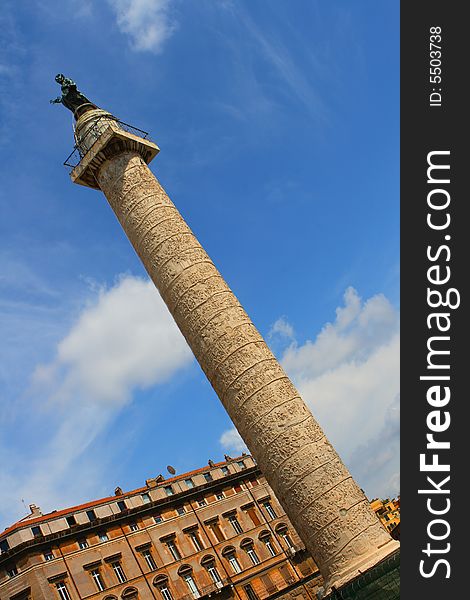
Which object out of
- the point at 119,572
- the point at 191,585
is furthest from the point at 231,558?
the point at 119,572

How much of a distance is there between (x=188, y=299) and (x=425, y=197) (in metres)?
5.60

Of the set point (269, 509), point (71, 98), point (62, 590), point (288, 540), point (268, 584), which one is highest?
point (71, 98)

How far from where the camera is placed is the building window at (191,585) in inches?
1063

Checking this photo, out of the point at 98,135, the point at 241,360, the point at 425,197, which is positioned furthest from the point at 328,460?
the point at 98,135

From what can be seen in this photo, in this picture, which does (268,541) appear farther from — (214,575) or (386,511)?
(386,511)

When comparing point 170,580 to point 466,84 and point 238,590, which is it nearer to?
point 238,590

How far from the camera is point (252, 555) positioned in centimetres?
2977

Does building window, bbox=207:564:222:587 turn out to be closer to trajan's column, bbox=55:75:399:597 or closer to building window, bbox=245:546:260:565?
building window, bbox=245:546:260:565

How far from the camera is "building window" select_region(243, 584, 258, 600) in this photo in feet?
92.1

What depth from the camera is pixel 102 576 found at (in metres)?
25.8

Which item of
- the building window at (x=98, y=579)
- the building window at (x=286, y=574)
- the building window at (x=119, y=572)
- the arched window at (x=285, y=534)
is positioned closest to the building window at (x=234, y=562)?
the building window at (x=286, y=574)

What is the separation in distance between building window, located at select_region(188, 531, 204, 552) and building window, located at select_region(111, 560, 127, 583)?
4122mm

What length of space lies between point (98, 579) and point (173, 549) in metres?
4.14

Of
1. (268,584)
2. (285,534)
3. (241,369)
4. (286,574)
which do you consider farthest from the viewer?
(285,534)
